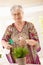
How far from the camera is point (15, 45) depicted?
2.52m

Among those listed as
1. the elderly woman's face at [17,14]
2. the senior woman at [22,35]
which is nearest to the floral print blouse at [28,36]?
the senior woman at [22,35]

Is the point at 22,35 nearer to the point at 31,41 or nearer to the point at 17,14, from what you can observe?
the point at 31,41

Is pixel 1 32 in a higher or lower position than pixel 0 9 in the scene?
lower

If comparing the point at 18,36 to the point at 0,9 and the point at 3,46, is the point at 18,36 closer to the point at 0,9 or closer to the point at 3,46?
the point at 3,46

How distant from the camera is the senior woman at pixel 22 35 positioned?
2.49m

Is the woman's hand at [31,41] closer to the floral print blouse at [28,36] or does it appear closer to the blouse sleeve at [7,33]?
the floral print blouse at [28,36]

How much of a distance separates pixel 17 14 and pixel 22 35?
0.31 meters

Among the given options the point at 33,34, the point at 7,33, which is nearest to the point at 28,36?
the point at 33,34

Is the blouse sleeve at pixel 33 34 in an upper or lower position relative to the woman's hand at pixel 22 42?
upper

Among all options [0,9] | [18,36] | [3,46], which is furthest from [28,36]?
→ [0,9]

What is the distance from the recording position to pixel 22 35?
251 cm

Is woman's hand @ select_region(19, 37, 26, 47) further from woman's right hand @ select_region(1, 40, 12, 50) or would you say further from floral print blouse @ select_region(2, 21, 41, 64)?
woman's right hand @ select_region(1, 40, 12, 50)

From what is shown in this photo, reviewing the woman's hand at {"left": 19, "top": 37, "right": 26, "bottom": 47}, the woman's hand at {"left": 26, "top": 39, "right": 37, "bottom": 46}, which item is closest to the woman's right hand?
the woman's hand at {"left": 19, "top": 37, "right": 26, "bottom": 47}

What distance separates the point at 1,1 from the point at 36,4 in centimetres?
53
